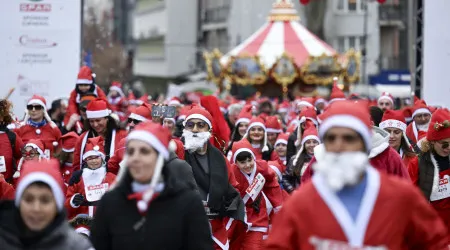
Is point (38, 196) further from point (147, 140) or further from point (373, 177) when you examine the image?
point (373, 177)

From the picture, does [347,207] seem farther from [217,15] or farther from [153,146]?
[217,15]

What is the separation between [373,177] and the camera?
5.75 meters

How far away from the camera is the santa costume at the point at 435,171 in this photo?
1057 cm

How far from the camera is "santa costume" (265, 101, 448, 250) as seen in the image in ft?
18.4

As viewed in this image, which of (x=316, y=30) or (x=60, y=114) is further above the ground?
(x=316, y=30)

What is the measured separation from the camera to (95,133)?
43.0 ft

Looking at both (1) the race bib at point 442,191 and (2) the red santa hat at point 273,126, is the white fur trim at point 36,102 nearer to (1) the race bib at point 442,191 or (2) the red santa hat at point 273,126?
(2) the red santa hat at point 273,126

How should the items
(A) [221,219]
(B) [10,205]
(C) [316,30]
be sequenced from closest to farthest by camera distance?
(B) [10,205] < (A) [221,219] < (C) [316,30]

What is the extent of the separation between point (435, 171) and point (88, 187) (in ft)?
11.0

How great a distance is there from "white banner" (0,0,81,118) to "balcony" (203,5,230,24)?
4608 cm

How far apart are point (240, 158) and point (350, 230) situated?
6661 millimetres

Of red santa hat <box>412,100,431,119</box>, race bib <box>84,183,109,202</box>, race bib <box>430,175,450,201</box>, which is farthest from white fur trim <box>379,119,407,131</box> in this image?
red santa hat <box>412,100,431,119</box>

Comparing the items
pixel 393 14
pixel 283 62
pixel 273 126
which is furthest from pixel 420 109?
pixel 393 14

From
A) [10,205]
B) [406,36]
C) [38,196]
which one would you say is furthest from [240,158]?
[406,36]
